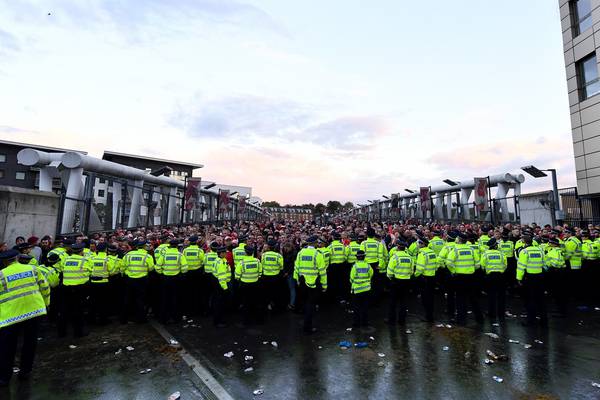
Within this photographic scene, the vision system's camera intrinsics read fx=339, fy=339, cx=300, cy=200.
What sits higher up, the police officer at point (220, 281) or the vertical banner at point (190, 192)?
the vertical banner at point (190, 192)

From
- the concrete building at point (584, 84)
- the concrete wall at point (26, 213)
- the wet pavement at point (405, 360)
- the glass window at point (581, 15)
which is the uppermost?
the glass window at point (581, 15)

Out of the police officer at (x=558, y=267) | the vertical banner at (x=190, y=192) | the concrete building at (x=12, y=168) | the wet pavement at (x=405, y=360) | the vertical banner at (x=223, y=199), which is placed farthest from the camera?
the concrete building at (x=12, y=168)

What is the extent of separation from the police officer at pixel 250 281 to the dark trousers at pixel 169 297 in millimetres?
1700

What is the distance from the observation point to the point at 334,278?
35.6 feet

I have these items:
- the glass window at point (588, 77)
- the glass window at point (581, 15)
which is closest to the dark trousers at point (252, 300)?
the glass window at point (588, 77)

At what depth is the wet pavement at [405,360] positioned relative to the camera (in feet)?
16.8

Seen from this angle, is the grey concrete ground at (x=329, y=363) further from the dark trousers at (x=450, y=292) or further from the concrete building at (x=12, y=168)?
the concrete building at (x=12, y=168)

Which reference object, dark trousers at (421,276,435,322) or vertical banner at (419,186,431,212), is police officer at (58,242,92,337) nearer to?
dark trousers at (421,276,435,322)

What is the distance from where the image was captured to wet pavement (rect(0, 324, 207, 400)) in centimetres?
517

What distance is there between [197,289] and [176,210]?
58.4ft

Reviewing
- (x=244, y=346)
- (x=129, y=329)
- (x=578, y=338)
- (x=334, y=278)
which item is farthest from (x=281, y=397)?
(x=578, y=338)

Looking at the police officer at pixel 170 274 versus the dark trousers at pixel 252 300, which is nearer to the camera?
the dark trousers at pixel 252 300

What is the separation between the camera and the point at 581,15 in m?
21.5

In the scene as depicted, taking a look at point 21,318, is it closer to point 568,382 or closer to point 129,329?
point 129,329
